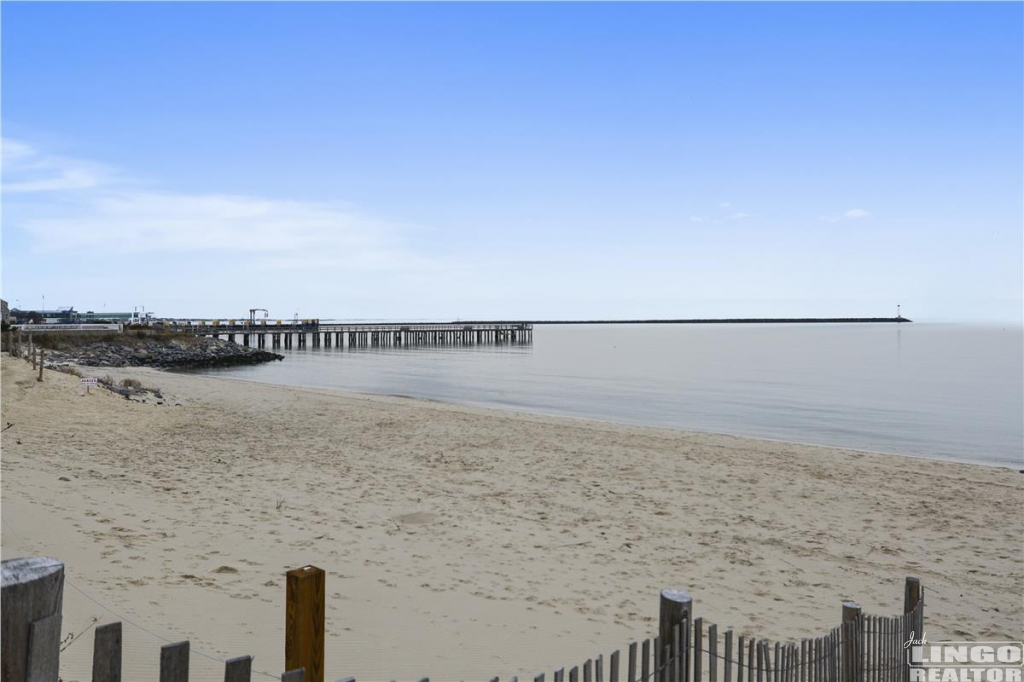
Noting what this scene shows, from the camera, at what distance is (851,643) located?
4.43 metres

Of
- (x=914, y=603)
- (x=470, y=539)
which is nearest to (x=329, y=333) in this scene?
(x=470, y=539)

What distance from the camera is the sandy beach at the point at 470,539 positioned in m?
5.68

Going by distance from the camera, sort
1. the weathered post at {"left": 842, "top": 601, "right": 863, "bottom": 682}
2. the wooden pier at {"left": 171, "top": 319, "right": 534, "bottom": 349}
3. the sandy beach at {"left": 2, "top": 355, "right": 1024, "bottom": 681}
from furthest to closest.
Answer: the wooden pier at {"left": 171, "top": 319, "right": 534, "bottom": 349} < the sandy beach at {"left": 2, "top": 355, "right": 1024, "bottom": 681} < the weathered post at {"left": 842, "top": 601, "right": 863, "bottom": 682}

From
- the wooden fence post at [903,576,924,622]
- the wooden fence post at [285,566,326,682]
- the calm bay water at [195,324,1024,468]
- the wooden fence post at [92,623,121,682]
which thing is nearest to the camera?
the wooden fence post at [92,623,121,682]

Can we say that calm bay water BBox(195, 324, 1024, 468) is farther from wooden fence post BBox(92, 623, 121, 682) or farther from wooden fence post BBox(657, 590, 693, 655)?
wooden fence post BBox(92, 623, 121, 682)

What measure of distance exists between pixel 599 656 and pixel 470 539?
18.6 ft

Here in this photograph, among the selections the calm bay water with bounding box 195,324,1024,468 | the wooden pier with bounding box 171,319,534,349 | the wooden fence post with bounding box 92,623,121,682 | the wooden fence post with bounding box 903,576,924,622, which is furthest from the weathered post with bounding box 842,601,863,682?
the wooden pier with bounding box 171,319,534,349

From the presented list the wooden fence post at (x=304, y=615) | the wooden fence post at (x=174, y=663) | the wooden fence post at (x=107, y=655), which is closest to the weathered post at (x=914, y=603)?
the wooden fence post at (x=304, y=615)

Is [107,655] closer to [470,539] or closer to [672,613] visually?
[672,613]

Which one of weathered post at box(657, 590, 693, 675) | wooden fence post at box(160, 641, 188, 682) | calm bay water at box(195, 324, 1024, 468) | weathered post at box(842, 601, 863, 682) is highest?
wooden fence post at box(160, 641, 188, 682)

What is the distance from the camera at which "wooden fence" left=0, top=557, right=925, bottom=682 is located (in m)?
1.69

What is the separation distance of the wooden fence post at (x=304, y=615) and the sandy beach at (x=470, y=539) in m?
2.09

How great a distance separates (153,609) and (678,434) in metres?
16.3

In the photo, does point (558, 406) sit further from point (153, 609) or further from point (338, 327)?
point (338, 327)
